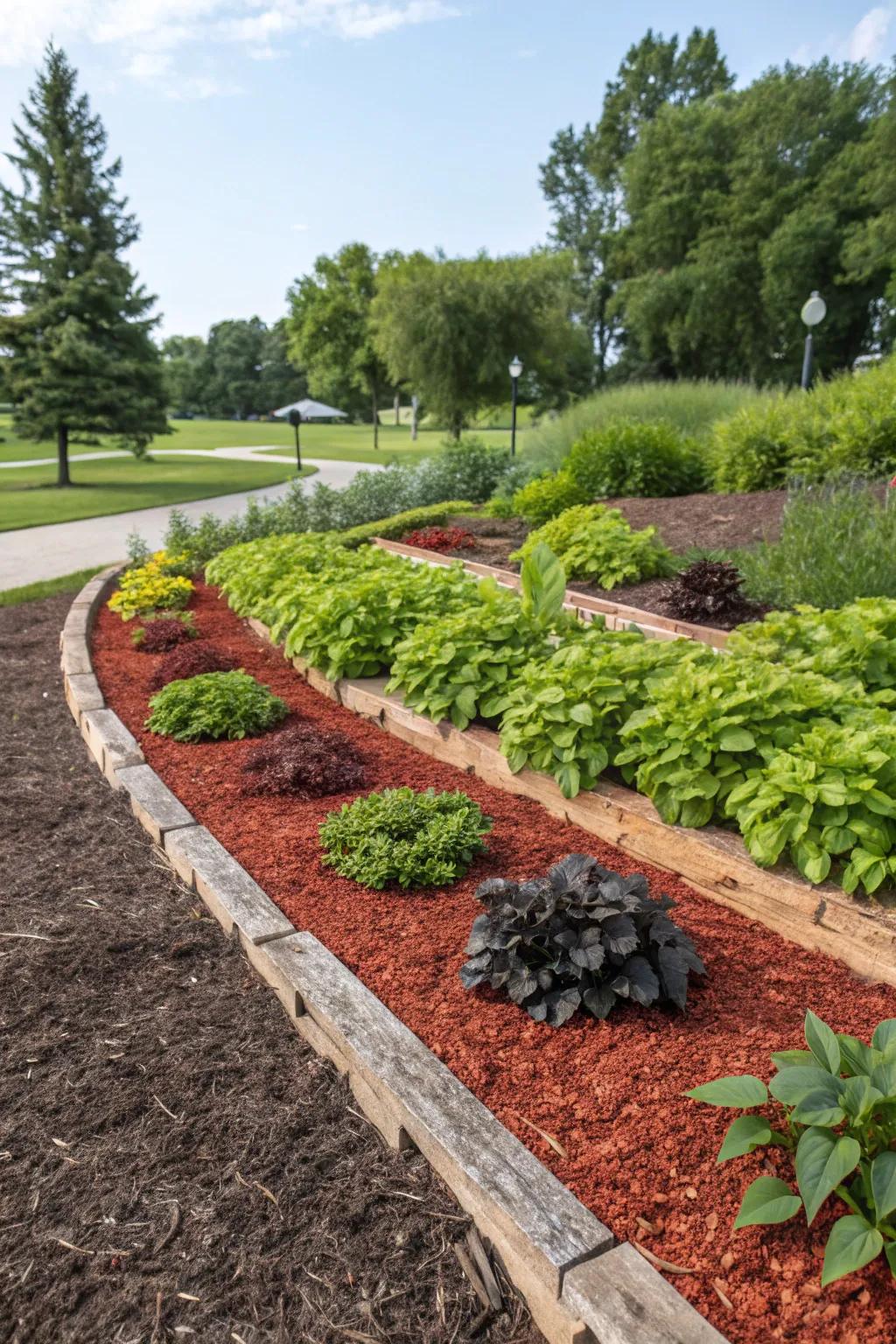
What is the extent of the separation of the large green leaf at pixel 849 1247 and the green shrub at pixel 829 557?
4019 millimetres

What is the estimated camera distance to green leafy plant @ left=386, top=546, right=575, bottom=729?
3715 millimetres

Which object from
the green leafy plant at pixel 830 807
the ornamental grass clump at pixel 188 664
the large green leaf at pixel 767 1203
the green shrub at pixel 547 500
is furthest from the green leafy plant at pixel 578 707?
the green shrub at pixel 547 500

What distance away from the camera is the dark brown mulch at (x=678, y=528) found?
644 cm

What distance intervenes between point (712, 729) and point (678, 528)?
5.46 m

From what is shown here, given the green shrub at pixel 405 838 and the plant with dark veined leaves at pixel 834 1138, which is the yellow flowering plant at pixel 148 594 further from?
the plant with dark veined leaves at pixel 834 1138

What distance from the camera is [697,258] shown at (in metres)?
31.0

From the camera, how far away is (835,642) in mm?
3596

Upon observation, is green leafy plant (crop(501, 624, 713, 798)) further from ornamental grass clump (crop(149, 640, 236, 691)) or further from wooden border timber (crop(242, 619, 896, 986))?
ornamental grass clump (crop(149, 640, 236, 691))

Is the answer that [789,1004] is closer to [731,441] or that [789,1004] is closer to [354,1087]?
[354,1087]

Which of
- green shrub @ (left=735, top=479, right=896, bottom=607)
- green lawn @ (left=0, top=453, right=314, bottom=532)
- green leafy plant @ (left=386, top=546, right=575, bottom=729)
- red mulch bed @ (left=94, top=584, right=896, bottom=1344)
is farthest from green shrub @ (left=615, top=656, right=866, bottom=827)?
green lawn @ (left=0, top=453, right=314, bottom=532)

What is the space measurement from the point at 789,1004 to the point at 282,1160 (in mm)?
1333

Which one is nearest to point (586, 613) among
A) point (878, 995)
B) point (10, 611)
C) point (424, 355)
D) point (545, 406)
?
point (878, 995)

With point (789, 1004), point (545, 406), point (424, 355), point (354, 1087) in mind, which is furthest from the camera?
point (545, 406)

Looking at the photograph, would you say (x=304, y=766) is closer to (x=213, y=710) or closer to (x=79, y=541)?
(x=213, y=710)
